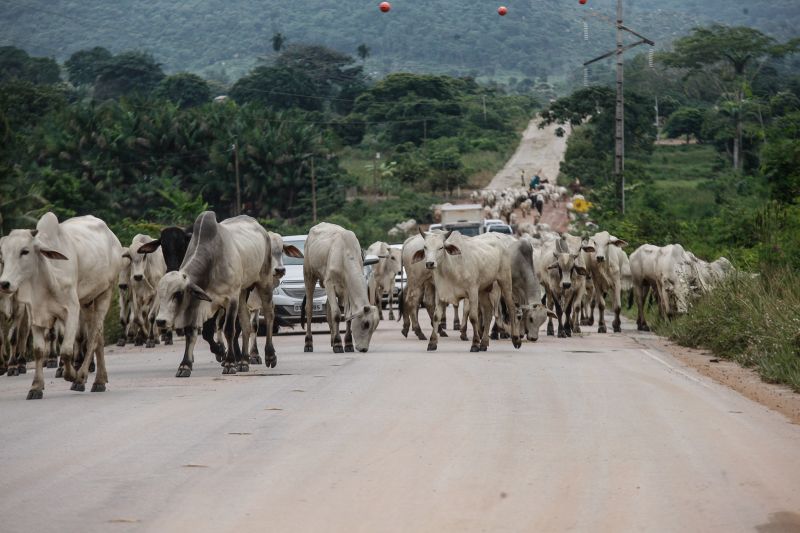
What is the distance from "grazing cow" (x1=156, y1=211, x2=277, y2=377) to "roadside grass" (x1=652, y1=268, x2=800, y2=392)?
20.2 feet

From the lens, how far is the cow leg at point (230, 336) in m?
16.2

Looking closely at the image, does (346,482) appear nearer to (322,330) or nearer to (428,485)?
(428,485)

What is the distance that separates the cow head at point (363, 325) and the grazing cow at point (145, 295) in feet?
15.4

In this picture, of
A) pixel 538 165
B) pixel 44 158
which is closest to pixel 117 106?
pixel 44 158

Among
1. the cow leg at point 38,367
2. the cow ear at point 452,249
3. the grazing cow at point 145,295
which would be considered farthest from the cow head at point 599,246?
the cow leg at point 38,367

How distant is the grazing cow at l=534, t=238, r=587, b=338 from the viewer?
2402cm

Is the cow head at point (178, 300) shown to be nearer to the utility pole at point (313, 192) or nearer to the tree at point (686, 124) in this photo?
the utility pole at point (313, 192)

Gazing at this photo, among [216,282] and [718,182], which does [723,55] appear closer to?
[718,182]

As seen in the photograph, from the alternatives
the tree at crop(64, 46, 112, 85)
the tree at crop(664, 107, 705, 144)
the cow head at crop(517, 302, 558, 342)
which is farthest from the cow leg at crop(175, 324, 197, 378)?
the tree at crop(64, 46, 112, 85)

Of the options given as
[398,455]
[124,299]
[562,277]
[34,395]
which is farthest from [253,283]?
[398,455]

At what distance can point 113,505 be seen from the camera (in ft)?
26.4

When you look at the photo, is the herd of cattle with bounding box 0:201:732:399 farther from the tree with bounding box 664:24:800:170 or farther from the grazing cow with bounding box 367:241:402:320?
the tree with bounding box 664:24:800:170

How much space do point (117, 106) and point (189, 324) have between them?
64.1m

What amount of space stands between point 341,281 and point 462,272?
1.78 meters
